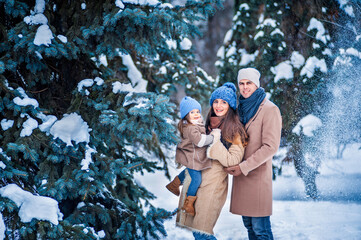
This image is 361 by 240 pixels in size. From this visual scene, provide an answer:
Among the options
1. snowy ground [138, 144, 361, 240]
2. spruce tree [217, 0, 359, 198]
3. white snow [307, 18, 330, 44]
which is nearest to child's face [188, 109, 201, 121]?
snowy ground [138, 144, 361, 240]

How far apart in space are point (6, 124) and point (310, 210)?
17.9 ft

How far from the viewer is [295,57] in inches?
264

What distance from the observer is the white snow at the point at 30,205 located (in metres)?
2.73

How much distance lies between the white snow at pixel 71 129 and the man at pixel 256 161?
1.48 meters

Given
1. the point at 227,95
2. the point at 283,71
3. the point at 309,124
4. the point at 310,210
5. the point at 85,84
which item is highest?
the point at 283,71

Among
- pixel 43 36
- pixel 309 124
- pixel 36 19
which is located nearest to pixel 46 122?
pixel 43 36

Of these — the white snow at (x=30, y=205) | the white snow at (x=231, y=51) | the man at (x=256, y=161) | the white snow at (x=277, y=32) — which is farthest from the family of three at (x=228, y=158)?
the white snow at (x=231, y=51)

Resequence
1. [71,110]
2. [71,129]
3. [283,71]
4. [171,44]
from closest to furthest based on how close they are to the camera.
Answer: [71,129] → [71,110] → [171,44] → [283,71]

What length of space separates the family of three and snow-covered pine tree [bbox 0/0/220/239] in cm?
27

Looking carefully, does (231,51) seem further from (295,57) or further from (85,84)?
(85,84)

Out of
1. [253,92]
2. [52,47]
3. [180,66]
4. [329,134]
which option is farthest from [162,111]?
[329,134]

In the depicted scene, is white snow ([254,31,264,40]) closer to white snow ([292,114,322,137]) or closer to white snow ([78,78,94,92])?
white snow ([292,114,322,137])

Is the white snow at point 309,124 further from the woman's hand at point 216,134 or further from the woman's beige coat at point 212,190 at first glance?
the woman's hand at point 216,134

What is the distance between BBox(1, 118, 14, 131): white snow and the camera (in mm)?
3214
